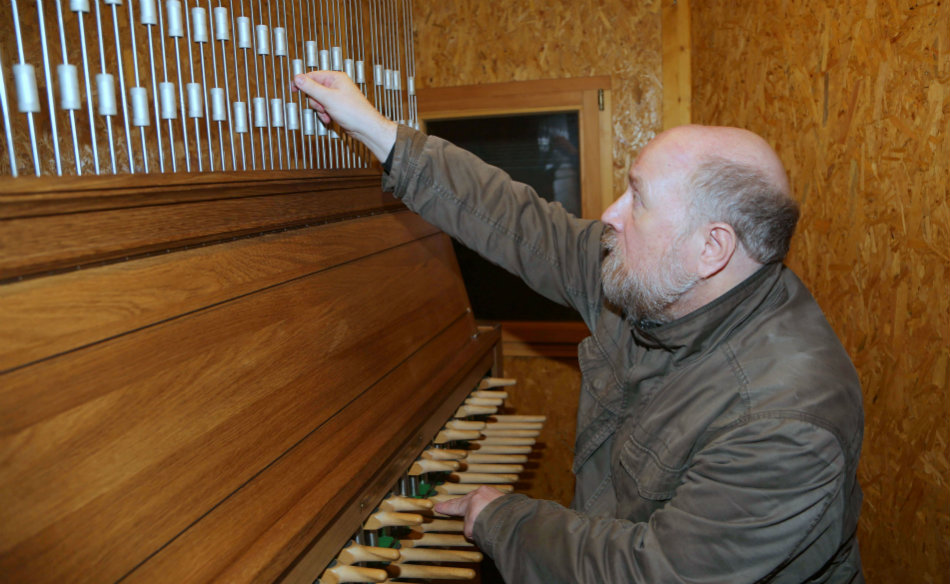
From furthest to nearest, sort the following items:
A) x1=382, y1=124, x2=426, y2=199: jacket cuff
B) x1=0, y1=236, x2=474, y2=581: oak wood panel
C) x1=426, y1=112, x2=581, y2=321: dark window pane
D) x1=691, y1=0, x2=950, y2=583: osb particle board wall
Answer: x1=426, y1=112, x2=581, y2=321: dark window pane → x1=691, y1=0, x2=950, y2=583: osb particle board wall → x1=382, y1=124, x2=426, y2=199: jacket cuff → x1=0, y1=236, x2=474, y2=581: oak wood panel

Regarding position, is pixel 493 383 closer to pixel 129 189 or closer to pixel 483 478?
pixel 483 478

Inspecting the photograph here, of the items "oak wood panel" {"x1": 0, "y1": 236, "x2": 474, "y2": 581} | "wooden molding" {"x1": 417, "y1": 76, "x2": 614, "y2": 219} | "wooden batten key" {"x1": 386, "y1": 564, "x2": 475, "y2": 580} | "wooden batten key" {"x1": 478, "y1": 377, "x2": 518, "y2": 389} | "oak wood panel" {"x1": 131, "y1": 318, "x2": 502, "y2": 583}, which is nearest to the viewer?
"oak wood panel" {"x1": 0, "y1": 236, "x2": 474, "y2": 581}

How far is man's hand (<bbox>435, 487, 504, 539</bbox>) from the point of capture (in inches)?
59.4

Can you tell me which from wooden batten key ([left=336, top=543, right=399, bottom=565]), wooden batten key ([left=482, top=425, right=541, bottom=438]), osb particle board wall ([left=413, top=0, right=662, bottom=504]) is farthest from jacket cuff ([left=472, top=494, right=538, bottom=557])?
osb particle board wall ([left=413, top=0, right=662, bottom=504])

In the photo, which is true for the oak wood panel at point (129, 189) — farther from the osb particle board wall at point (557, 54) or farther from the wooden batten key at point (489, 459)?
the osb particle board wall at point (557, 54)

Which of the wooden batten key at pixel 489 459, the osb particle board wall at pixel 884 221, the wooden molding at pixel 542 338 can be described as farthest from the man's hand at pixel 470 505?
the wooden molding at pixel 542 338

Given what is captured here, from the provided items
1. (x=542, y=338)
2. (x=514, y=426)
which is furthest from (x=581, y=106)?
(x=514, y=426)

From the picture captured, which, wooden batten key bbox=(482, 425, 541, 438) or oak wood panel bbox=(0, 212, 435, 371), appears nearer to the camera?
oak wood panel bbox=(0, 212, 435, 371)

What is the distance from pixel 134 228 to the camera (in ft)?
3.43

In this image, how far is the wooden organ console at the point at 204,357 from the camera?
2.87 ft

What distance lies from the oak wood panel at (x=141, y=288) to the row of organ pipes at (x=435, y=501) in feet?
1.64

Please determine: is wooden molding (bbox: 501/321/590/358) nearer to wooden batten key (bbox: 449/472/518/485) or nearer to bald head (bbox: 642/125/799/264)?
wooden batten key (bbox: 449/472/518/485)

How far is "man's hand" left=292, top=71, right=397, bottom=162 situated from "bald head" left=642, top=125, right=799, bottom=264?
2.04ft

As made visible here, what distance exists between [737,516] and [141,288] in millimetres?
1008
